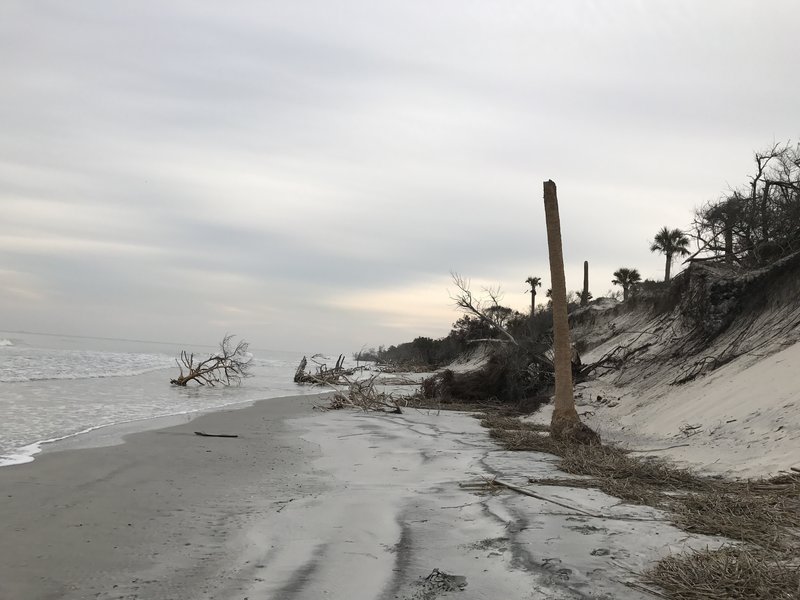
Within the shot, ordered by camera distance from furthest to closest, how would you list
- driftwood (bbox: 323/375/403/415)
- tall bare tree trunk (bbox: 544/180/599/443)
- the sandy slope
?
driftwood (bbox: 323/375/403/415)
tall bare tree trunk (bbox: 544/180/599/443)
the sandy slope

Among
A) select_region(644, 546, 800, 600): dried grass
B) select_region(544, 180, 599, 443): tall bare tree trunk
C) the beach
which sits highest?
select_region(544, 180, 599, 443): tall bare tree trunk

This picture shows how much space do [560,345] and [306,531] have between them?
20.4ft

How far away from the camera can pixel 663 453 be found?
26.2 ft

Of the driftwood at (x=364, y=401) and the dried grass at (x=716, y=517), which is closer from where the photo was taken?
the dried grass at (x=716, y=517)

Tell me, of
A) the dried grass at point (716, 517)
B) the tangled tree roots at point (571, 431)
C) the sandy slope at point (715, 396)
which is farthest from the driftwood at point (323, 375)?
the dried grass at point (716, 517)

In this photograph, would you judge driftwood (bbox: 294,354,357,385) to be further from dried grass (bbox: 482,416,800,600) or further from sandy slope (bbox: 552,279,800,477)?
dried grass (bbox: 482,416,800,600)

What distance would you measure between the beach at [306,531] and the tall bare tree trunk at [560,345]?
1.60 meters

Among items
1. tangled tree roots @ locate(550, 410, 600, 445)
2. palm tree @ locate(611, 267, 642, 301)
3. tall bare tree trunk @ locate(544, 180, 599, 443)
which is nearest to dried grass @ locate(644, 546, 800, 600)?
tangled tree roots @ locate(550, 410, 600, 445)

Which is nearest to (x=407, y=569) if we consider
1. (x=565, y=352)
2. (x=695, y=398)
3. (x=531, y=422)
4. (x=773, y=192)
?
(x=565, y=352)

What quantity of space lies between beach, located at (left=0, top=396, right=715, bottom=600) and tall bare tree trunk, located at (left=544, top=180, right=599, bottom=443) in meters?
1.60

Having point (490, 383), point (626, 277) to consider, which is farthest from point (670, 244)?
point (490, 383)

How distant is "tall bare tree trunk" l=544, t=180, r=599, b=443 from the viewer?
361 inches

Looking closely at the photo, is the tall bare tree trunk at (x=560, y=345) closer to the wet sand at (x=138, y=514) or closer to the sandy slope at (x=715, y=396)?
the sandy slope at (x=715, y=396)

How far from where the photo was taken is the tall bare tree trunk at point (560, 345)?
361 inches
